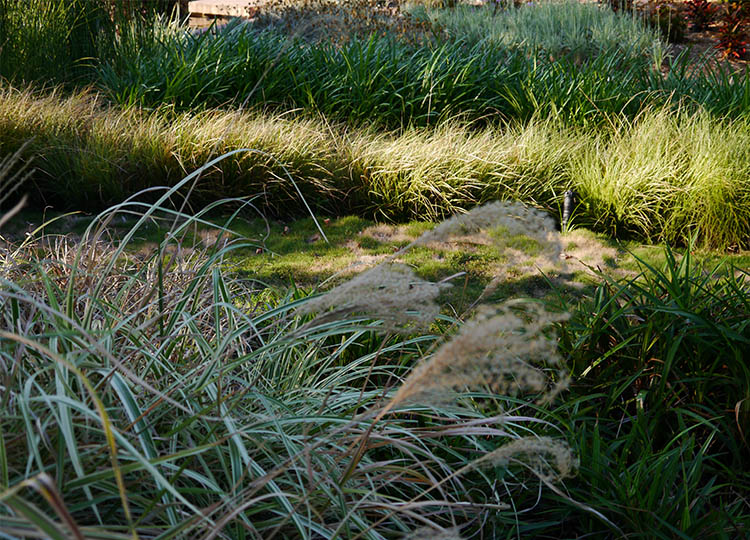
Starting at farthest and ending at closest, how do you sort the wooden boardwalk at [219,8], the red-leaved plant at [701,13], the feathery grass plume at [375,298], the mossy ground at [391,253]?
the red-leaved plant at [701,13]
the wooden boardwalk at [219,8]
the mossy ground at [391,253]
the feathery grass plume at [375,298]

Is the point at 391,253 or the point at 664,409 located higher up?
the point at 664,409

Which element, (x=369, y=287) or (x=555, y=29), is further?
(x=555, y=29)

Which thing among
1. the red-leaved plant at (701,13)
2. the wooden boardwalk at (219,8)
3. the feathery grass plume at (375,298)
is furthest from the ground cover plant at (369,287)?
the red-leaved plant at (701,13)

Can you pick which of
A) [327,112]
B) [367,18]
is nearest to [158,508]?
[327,112]

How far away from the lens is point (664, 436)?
2475 millimetres

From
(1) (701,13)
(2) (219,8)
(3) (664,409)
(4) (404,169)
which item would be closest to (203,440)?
(3) (664,409)

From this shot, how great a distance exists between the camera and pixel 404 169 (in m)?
5.55

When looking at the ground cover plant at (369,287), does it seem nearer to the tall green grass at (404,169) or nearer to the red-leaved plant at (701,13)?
the tall green grass at (404,169)

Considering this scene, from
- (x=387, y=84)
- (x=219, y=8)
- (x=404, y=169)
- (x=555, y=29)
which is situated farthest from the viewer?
(x=219, y=8)

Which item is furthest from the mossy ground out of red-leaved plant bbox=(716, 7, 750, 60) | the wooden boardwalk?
red-leaved plant bbox=(716, 7, 750, 60)

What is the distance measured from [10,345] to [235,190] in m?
3.96

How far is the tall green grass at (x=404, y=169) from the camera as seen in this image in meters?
5.34

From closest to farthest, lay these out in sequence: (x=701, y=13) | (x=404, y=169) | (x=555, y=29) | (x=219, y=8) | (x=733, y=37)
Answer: (x=404, y=169) < (x=555, y=29) < (x=733, y=37) < (x=219, y=8) < (x=701, y=13)

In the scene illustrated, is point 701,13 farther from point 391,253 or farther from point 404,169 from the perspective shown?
point 391,253
